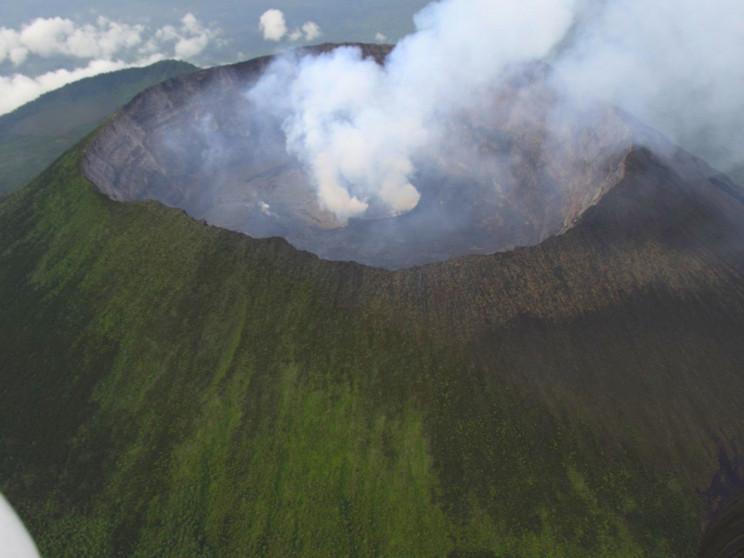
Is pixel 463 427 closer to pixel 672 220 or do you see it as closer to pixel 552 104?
pixel 672 220

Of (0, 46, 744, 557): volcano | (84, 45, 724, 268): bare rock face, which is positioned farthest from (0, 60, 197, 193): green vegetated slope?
(0, 46, 744, 557): volcano

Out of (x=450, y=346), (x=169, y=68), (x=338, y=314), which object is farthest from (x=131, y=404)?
(x=169, y=68)

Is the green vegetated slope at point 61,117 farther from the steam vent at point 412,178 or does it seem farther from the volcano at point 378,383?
the volcano at point 378,383

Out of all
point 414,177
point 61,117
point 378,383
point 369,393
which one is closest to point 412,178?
point 414,177

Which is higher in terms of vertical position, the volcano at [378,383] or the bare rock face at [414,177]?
the bare rock face at [414,177]

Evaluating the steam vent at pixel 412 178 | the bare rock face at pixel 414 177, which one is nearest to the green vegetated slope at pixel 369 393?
the bare rock face at pixel 414 177

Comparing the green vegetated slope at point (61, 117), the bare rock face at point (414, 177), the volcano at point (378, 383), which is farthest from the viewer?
the green vegetated slope at point (61, 117)

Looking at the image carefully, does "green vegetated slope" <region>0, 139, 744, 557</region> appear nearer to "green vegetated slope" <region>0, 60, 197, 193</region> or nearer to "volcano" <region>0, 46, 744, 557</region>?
"volcano" <region>0, 46, 744, 557</region>
